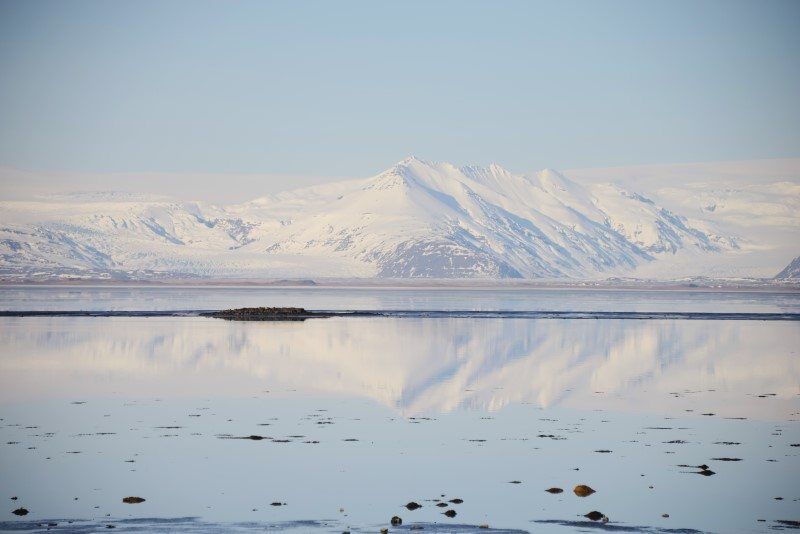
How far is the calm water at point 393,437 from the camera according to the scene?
Answer: 24.7 m

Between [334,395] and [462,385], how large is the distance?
640cm

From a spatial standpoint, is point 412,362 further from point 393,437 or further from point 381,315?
point 381,315

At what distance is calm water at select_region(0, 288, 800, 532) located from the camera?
973 inches

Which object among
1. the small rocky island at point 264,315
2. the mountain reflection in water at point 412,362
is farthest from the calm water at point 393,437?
the small rocky island at point 264,315

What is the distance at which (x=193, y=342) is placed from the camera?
72.9 meters

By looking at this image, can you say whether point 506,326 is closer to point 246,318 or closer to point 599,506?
point 246,318

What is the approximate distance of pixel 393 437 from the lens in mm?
34406

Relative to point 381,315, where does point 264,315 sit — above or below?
above

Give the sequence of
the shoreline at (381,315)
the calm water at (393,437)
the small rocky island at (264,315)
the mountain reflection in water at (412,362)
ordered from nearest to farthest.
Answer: the calm water at (393,437), the mountain reflection in water at (412,362), the small rocky island at (264,315), the shoreline at (381,315)

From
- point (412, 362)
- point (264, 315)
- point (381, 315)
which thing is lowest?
point (381, 315)

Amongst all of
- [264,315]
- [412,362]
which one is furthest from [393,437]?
[264,315]

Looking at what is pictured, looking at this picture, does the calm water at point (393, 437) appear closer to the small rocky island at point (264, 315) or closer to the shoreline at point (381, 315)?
the small rocky island at point (264, 315)

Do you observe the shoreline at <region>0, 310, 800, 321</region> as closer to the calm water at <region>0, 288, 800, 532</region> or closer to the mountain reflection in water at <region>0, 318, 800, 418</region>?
the mountain reflection in water at <region>0, 318, 800, 418</region>

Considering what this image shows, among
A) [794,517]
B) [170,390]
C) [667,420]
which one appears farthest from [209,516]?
[170,390]
